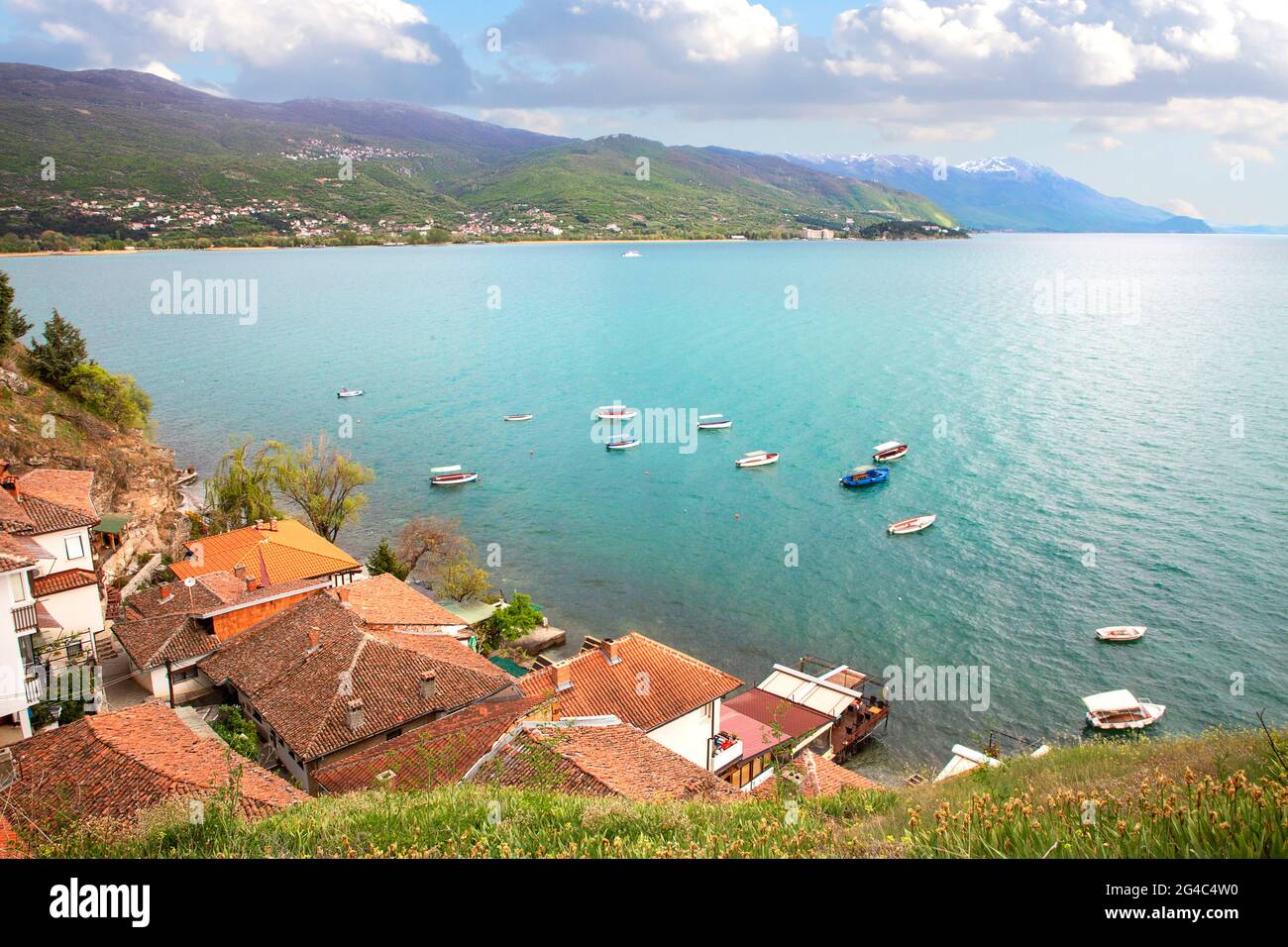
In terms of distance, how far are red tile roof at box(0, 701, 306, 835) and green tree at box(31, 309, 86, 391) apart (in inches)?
1139

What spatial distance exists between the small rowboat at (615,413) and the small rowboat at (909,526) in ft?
102

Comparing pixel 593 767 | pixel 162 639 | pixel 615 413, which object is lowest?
pixel 162 639

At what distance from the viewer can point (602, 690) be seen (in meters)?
24.7

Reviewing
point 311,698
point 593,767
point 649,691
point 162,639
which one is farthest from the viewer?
point 162,639

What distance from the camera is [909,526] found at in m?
46.8

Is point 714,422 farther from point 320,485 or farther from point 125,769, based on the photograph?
point 125,769

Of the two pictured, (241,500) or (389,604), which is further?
(241,500)

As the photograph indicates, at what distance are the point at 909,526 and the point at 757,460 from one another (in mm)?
15261

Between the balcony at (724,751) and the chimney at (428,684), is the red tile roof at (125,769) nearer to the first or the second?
the chimney at (428,684)

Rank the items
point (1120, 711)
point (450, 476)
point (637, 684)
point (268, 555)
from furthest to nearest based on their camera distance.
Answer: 1. point (450, 476)
2. point (268, 555)
3. point (1120, 711)
4. point (637, 684)

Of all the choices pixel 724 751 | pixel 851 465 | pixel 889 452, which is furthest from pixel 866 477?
pixel 724 751

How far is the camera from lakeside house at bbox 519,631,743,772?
77.0 ft
